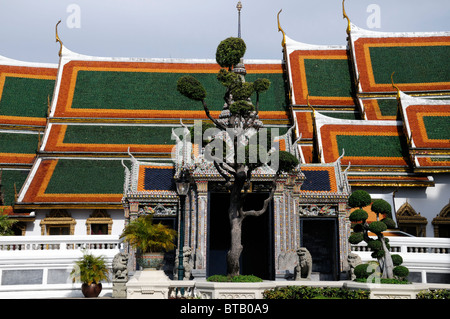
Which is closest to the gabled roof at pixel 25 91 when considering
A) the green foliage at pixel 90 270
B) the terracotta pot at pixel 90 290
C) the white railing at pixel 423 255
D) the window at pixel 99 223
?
the window at pixel 99 223

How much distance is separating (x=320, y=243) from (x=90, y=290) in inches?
364

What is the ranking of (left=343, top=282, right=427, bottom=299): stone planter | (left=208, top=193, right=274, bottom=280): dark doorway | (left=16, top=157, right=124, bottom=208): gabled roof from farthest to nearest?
(left=16, top=157, right=124, bottom=208): gabled roof, (left=208, top=193, right=274, bottom=280): dark doorway, (left=343, top=282, right=427, bottom=299): stone planter

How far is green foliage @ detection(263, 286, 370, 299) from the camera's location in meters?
14.1

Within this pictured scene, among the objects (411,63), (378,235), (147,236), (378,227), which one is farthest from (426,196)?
(147,236)

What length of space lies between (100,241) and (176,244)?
2533mm

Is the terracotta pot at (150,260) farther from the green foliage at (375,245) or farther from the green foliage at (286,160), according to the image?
the green foliage at (375,245)

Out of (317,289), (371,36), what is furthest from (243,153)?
(371,36)

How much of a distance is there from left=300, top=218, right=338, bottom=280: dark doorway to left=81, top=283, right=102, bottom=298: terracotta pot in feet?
26.0

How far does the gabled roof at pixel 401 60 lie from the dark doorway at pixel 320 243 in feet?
50.3

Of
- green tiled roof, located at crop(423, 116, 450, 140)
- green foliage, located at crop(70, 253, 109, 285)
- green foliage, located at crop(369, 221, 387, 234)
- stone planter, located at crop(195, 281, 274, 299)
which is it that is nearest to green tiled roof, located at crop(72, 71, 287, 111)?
green tiled roof, located at crop(423, 116, 450, 140)

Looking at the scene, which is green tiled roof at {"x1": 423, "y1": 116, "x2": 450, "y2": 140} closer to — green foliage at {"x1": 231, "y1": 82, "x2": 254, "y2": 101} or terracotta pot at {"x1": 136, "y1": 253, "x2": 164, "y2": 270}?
green foliage at {"x1": 231, "y1": 82, "x2": 254, "y2": 101}

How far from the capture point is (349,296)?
47.0ft
